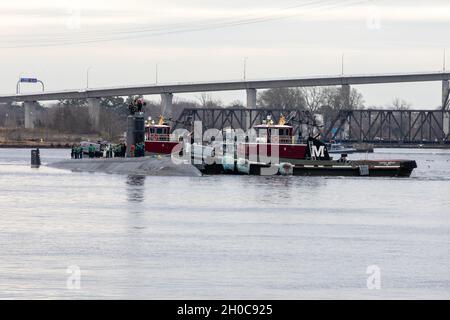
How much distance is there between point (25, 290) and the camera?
102 feet

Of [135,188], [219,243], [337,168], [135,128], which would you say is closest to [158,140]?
[135,128]

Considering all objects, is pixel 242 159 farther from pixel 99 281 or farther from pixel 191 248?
pixel 99 281

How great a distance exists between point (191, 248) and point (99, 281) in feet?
28.0

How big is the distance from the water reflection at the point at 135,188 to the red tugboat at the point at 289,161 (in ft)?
31.2

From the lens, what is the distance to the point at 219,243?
4312 centimetres

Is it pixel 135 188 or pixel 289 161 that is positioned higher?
pixel 289 161

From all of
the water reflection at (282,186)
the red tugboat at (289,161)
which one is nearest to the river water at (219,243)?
the water reflection at (282,186)

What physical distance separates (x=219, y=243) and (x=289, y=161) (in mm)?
50080

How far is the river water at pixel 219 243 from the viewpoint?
107 feet

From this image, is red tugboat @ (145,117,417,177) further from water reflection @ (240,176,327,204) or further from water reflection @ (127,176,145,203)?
water reflection @ (127,176,145,203)

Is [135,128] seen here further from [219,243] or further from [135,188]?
[219,243]

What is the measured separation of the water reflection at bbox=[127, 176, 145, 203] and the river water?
32 cm

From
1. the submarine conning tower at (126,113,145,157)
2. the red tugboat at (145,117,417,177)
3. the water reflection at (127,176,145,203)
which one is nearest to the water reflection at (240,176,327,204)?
the red tugboat at (145,117,417,177)

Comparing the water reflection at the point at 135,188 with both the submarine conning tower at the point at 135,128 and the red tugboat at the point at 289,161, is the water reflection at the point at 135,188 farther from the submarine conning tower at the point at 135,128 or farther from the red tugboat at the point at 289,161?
the red tugboat at the point at 289,161
